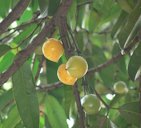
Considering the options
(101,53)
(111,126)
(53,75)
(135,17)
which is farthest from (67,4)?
(101,53)

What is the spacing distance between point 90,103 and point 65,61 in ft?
0.80

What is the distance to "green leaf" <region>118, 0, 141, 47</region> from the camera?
1.22m

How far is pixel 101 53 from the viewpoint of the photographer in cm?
210

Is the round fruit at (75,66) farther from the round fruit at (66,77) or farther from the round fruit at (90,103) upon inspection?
the round fruit at (90,103)

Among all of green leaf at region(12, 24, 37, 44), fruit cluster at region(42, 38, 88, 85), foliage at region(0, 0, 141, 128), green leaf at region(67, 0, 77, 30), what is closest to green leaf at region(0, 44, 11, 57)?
foliage at region(0, 0, 141, 128)

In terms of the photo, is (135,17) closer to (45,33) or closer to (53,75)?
→ (45,33)

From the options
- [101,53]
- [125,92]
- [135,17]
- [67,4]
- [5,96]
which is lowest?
[101,53]

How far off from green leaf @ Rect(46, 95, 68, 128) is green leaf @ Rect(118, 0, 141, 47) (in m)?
0.38

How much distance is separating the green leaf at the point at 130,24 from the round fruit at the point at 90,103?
20 centimetres

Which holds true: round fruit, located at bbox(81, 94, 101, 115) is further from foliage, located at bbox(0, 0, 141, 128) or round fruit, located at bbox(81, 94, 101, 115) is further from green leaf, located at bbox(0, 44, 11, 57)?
green leaf, located at bbox(0, 44, 11, 57)

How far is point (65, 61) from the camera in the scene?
1.45 metres

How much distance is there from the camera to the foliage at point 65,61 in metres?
1.22

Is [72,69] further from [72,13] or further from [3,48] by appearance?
[72,13]

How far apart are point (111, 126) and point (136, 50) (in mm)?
265
